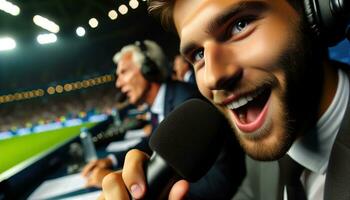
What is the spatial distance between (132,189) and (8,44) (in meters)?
9.77

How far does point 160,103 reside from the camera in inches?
89.0

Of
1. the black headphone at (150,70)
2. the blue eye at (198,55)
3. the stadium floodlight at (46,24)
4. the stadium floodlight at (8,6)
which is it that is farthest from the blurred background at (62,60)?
the blue eye at (198,55)

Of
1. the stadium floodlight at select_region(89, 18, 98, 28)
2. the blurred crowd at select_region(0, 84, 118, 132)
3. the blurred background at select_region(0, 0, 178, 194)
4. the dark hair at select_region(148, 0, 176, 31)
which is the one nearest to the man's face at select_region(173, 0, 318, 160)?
the dark hair at select_region(148, 0, 176, 31)

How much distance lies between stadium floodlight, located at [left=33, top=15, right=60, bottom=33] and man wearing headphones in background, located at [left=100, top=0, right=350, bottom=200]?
8.04 meters

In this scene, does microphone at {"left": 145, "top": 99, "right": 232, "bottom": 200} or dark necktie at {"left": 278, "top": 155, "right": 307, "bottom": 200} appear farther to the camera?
dark necktie at {"left": 278, "top": 155, "right": 307, "bottom": 200}

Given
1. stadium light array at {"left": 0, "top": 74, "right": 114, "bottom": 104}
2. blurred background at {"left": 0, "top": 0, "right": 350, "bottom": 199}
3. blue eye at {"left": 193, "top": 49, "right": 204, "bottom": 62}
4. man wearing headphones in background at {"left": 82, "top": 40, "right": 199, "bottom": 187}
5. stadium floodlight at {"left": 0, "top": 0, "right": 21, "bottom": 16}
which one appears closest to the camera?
blue eye at {"left": 193, "top": 49, "right": 204, "bottom": 62}

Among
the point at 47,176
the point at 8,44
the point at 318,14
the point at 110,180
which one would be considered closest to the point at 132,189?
the point at 110,180

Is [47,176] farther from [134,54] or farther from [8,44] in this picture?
[8,44]

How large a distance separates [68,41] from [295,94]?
12.5 m

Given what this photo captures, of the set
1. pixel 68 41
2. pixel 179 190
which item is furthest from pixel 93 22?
pixel 179 190

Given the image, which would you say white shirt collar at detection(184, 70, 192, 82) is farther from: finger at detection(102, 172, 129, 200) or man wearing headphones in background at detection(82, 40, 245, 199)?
finger at detection(102, 172, 129, 200)

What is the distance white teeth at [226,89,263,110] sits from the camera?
70 cm

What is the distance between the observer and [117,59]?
107 inches

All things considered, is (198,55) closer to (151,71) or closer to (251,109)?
(251,109)
